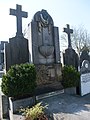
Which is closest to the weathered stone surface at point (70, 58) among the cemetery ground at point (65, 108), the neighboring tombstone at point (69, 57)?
the neighboring tombstone at point (69, 57)

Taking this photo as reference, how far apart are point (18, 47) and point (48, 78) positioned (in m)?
1.80

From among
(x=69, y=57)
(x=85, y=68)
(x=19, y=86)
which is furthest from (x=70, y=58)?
(x=19, y=86)

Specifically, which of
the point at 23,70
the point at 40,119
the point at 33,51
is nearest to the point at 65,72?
the point at 33,51

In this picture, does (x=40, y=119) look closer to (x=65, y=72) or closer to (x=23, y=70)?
(x=23, y=70)

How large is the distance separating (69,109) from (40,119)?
1225 mm

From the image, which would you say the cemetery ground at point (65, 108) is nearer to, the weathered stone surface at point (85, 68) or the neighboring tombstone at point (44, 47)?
the neighboring tombstone at point (44, 47)

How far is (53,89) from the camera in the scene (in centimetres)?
686

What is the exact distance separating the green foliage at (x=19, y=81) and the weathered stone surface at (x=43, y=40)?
3.10 feet

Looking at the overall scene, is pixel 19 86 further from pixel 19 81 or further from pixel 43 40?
pixel 43 40

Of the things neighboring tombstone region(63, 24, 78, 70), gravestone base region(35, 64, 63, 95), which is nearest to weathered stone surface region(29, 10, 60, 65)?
gravestone base region(35, 64, 63, 95)

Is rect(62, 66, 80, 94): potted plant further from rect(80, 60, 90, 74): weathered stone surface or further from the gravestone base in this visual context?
rect(80, 60, 90, 74): weathered stone surface

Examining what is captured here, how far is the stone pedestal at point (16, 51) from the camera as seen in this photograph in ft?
20.7

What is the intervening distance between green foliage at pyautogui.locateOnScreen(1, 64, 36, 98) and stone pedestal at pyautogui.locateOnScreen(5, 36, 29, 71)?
2.69 ft

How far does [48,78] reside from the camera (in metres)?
6.93
